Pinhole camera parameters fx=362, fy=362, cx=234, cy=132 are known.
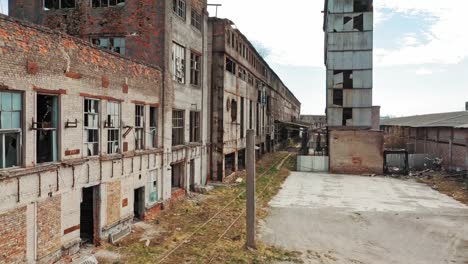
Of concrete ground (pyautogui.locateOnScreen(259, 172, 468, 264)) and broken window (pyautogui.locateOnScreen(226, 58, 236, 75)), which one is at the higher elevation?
broken window (pyautogui.locateOnScreen(226, 58, 236, 75))

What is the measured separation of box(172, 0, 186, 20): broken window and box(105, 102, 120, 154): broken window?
7685 mm

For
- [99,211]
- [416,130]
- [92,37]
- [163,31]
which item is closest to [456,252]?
[99,211]

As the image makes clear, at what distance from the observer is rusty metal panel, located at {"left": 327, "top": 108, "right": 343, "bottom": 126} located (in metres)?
34.6

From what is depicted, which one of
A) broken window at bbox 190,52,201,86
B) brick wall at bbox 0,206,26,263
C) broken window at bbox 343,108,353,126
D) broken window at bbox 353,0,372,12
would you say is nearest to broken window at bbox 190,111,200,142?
broken window at bbox 190,52,201,86

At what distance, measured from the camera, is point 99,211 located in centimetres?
1278

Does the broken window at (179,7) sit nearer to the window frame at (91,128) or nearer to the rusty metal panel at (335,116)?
the window frame at (91,128)

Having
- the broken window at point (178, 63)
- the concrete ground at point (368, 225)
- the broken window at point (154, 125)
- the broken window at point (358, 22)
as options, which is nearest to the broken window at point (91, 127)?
the broken window at point (154, 125)

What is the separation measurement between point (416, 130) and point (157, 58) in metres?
34.8

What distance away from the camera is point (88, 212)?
42.8 feet

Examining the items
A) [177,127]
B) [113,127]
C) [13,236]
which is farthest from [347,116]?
[13,236]

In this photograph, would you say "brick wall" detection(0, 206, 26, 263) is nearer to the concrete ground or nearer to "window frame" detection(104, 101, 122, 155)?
"window frame" detection(104, 101, 122, 155)

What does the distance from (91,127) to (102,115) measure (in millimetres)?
666

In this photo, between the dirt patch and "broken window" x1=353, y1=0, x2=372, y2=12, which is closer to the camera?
the dirt patch

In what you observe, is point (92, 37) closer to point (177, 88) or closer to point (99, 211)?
point (177, 88)
